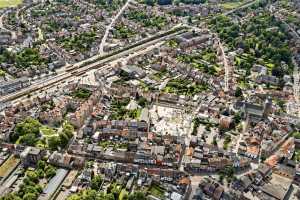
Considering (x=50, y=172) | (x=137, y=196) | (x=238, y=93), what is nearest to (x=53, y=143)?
(x=50, y=172)

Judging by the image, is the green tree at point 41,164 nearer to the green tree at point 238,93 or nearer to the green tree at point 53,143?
the green tree at point 53,143

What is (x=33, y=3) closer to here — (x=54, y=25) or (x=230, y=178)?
(x=54, y=25)

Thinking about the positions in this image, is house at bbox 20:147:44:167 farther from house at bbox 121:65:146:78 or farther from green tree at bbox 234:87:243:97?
green tree at bbox 234:87:243:97

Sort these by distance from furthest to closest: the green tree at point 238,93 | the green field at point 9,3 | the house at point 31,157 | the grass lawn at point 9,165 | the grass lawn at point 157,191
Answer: the green field at point 9,3 < the green tree at point 238,93 < the house at point 31,157 < the grass lawn at point 9,165 < the grass lawn at point 157,191

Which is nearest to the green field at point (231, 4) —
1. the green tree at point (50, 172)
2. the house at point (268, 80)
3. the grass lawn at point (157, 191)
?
the house at point (268, 80)

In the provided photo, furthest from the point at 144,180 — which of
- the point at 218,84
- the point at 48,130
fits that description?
the point at 218,84

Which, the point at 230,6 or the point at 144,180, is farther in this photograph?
the point at 230,6

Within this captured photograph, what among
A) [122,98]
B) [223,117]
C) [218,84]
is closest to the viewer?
[223,117]
